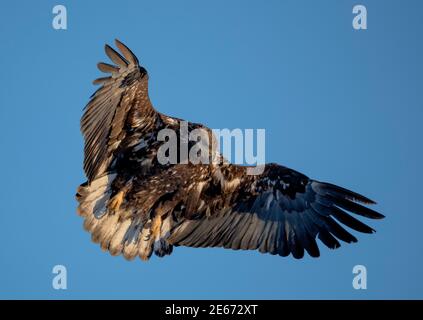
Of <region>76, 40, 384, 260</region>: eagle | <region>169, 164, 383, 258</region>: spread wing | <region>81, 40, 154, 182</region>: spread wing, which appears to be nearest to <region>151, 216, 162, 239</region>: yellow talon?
<region>76, 40, 384, 260</region>: eagle

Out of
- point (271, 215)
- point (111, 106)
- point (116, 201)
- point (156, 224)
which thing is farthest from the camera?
point (271, 215)

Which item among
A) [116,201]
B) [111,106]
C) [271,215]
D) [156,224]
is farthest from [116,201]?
[271,215]

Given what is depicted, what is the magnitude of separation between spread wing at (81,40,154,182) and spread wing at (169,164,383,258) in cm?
124

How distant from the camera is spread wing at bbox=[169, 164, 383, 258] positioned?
12453 mm

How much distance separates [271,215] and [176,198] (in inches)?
50.8

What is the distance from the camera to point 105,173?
40.2 feet

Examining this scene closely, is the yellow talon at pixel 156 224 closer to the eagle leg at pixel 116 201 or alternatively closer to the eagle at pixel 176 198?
the eagle at pixel 176 198

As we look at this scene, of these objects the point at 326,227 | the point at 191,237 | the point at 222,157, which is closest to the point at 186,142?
the point at 222,157

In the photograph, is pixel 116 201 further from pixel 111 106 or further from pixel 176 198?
pixel 111 106

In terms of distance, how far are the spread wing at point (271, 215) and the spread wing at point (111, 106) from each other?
1.24 meters

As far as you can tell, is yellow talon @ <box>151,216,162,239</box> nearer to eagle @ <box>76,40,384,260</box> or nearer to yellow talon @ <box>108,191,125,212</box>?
eagle @ <box>76,40,384,260</box>

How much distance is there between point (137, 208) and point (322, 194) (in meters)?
2.38

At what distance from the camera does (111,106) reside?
1189 cm

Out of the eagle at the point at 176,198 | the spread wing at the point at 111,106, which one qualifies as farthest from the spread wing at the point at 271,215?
the spread wing at the point at 111,106
